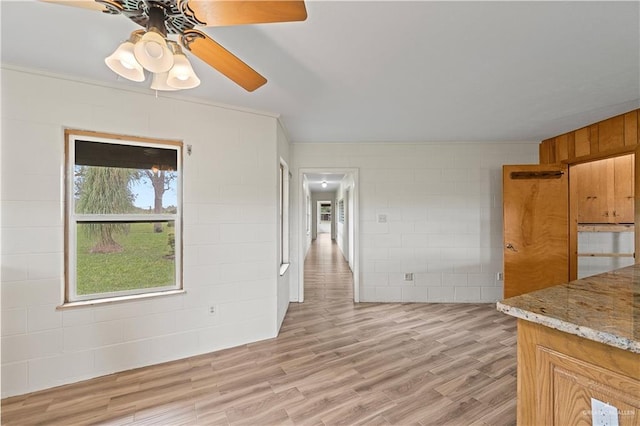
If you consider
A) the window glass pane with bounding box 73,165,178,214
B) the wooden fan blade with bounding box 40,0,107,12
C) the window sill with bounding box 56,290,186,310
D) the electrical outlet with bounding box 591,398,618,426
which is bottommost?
the window sill with bounding box 56,290,186,310

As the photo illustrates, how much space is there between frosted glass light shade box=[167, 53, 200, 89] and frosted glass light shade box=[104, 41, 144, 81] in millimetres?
124

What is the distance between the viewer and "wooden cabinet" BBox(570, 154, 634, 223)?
3.68 metres

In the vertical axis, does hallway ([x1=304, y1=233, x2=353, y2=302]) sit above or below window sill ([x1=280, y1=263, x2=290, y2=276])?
below

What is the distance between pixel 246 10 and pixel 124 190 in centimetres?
202

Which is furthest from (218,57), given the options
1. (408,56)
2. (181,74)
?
(408,56)

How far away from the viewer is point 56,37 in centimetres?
158

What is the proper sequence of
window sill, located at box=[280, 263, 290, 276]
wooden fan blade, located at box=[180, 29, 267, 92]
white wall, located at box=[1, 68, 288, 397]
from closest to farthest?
wooden fan blade, located at box=[180, 29, 267, 92] → white wall, located at box=[1, 68, 288, 397] → window sill, located at box=[280, 263, 290, 276]

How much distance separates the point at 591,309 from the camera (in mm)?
994

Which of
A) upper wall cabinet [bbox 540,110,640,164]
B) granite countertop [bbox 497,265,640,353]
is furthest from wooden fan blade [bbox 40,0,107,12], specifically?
upper wall cabinet [bbox 540,110,640,164]

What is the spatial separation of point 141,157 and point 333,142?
8.05 ft

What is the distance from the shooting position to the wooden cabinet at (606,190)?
3.68 meters

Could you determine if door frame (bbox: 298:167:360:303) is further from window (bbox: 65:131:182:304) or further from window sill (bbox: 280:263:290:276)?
window (bbox: 65:131:182:304)

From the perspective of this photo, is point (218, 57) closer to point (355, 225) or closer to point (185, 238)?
point (185, 238)

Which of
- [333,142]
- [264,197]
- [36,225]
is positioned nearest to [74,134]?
[36,225]
